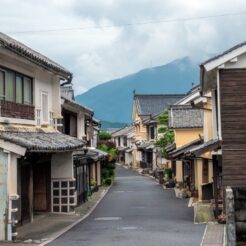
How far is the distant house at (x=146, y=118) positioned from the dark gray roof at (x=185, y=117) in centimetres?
3107

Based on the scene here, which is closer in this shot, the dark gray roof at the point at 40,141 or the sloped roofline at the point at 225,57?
the dark gray roof at the point at 40,141

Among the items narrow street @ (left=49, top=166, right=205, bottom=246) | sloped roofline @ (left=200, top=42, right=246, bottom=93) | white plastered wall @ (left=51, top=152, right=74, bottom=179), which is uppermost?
sloped roofline @ (left=200, top=42, right=246, bottom=93)

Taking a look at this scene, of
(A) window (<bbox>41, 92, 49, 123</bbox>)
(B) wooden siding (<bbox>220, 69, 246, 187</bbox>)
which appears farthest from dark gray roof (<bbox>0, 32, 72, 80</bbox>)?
(B) wooden siding (<bbox>220, 69, 246, 187</bbox>)

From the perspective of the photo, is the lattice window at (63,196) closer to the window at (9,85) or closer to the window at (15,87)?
the window at (15,87)

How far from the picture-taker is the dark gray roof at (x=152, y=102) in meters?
80.4

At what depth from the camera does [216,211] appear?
70.3 feet

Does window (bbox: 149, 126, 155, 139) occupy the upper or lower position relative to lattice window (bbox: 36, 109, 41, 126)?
upper

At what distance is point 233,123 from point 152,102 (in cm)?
6423

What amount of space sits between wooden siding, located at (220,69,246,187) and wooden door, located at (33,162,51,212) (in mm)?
10159

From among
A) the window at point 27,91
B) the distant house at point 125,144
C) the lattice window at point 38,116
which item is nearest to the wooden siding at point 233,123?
the window at point 27,91

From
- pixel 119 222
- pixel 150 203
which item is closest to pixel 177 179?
pixel 150 203

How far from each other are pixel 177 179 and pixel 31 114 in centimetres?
2535

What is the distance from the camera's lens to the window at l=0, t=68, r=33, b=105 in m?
19.9

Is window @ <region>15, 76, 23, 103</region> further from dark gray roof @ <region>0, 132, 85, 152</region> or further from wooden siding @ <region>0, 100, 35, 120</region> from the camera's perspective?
dark gray roof @ <region>0, 132, 85, 152</region>
